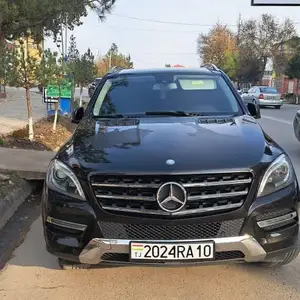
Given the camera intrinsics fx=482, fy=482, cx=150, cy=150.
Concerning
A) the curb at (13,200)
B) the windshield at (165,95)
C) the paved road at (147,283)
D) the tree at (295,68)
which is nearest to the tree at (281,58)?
the tree at (295,68)

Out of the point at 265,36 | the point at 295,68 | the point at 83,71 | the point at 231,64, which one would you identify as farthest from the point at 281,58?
the point at 83,71

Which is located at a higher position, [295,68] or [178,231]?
[178,231]

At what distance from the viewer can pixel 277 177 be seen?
3.48 m

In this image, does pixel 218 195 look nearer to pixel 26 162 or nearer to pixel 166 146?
pixel 166 146

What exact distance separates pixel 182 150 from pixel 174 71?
2.22m

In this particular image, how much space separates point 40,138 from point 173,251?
27.7ft

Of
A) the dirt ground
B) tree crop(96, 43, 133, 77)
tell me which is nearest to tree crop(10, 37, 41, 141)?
the dirt ground

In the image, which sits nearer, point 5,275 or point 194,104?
point 5,275

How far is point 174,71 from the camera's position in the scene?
556 centimetres

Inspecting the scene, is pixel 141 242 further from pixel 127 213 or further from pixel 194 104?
pixel 194 104

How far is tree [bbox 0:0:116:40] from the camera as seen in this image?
845 centimetres

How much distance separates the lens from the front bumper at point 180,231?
3.26 meters

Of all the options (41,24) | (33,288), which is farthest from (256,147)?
(41,24)

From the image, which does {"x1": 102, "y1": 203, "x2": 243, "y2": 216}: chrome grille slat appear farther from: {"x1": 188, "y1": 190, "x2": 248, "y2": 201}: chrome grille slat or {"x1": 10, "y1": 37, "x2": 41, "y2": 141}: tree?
{"x1": 10, "y1": 37, "x2": 41, "y2": 141}: tree
